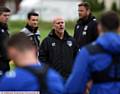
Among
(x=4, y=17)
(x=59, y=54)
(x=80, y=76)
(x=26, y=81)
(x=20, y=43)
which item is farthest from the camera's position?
(x=4, y=17)

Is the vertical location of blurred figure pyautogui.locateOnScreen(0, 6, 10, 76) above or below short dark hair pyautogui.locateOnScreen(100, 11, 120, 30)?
below

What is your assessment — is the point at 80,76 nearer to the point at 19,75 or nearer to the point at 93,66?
the point at 93,66

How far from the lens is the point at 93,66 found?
5336 mm

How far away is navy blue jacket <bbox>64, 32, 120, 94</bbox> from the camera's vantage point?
17.3 feet

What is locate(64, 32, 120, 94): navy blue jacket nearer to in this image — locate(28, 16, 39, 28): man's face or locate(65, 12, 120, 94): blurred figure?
locate(65, 12, 120, 94): blurred figure

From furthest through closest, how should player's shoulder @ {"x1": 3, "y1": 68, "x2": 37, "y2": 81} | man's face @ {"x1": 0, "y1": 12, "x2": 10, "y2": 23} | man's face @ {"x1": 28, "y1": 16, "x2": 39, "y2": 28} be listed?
man's face @ {"x1": 28, "y1": 16, "x2": 39, "y2": 28} → man's face @ {"x1": 0, "y1": 12, "x2": 10, "y2": 23} → player's shoulder @ {"x1": 3, "y1": 68, "x2": 37, "y2": 81}

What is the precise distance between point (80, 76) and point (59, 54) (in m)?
3.85

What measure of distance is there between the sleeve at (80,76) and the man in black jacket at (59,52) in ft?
12.4

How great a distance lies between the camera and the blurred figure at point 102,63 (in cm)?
529

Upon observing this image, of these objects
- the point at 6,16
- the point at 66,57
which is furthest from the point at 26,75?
the point at 6,16

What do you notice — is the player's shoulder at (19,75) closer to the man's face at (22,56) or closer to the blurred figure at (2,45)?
the man's face at (22,56)

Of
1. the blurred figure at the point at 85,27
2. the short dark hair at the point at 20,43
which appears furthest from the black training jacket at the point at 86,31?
the short dark hair at the point at 20,43

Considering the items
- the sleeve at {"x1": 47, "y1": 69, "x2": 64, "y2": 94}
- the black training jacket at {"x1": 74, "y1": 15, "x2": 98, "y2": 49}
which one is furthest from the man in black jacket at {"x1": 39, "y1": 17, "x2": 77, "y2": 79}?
the sleeve at {"x1": 47, "y1": 69, "x2": 64, "y2": 94}

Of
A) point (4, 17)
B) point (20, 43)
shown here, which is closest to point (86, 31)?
point (4, 17)
